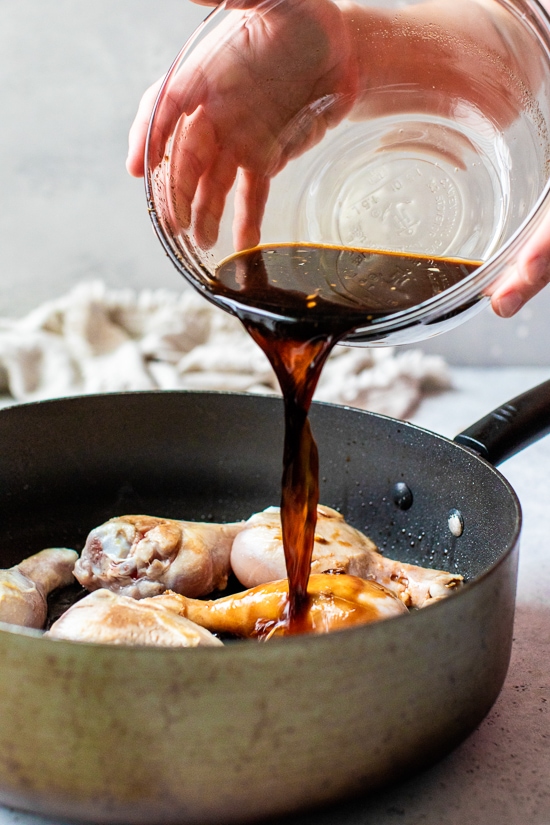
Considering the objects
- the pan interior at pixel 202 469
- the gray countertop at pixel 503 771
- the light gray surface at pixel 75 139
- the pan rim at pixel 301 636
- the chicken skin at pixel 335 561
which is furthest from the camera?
the light gray surface at pixel 75 139

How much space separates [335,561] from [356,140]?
1.78 ft

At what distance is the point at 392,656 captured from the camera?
672 mm

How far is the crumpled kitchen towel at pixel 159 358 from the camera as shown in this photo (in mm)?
2047

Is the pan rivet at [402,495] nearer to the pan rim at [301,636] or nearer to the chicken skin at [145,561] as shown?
the pan rim at [301,636]

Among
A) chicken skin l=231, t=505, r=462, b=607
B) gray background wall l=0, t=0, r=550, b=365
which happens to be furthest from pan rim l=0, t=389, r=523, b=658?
gray background wall l=0, t=0, r=550, b=365

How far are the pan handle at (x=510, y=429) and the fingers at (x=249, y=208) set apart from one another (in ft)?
1.27

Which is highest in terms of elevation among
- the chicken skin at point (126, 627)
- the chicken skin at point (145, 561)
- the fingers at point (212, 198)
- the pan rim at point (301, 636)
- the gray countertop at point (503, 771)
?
the fingers at point (212, 198)

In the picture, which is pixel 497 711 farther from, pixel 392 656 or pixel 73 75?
pixel 73 75

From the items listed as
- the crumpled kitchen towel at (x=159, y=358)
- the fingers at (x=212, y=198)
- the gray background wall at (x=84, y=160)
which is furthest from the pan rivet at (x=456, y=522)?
the gray background wall at (x=84, y=160)

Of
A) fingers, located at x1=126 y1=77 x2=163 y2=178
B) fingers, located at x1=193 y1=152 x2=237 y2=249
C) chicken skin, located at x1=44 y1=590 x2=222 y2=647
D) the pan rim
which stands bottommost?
chicken skin, located at x1=44 y1=590 x2=222 y2=647

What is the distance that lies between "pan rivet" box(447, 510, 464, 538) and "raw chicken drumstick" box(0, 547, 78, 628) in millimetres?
535

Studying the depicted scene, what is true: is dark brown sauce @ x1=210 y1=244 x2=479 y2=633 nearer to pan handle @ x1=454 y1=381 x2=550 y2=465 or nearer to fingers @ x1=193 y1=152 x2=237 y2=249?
fingers @ x1=193 y1=152 x2=237 y2=249

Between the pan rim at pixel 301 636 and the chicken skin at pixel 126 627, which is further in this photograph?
the chicken skin at pixel 126 627

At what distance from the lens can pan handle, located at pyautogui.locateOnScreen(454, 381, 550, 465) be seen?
112cm
